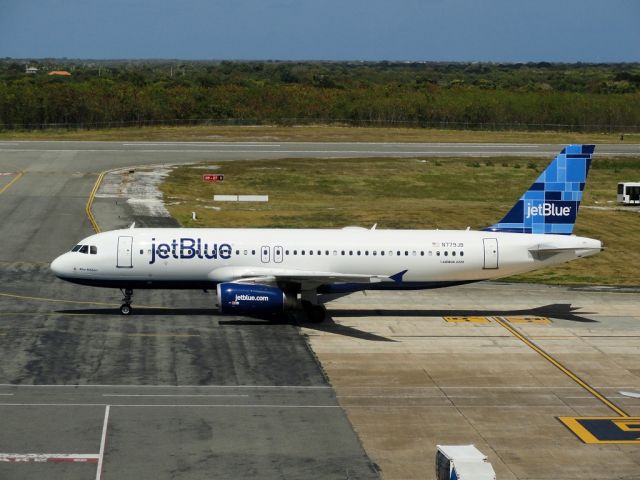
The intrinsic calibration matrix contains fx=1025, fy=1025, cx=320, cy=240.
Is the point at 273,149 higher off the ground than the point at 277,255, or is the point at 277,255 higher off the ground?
the point at 273,149

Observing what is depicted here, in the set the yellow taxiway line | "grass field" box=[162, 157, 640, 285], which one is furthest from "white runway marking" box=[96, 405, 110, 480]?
"grass field" box=[162, 157, 640, 285]

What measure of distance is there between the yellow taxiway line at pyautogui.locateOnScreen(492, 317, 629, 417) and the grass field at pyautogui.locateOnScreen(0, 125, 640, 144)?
9375 centimetres

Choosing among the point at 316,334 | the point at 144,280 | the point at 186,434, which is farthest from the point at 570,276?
the point at 186,434

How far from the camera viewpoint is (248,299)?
50.1 meters

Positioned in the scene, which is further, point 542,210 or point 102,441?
point 542,210

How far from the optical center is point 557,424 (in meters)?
38.0

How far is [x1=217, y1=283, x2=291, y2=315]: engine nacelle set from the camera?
49969 millimetres

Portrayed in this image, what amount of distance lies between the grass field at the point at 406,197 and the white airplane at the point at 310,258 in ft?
38.6

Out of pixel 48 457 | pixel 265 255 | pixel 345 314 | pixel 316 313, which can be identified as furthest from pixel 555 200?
pixel 48 457

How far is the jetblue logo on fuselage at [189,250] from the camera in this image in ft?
170

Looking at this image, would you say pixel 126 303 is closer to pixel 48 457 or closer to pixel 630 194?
pixel 48 457

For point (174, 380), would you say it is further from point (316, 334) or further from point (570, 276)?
point (570, 276)

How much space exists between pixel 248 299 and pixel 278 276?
2176 millimetres

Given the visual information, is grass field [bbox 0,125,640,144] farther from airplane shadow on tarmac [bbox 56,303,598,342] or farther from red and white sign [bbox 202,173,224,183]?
airplane shadow on tarmac [bbox 56,303,598,342]
